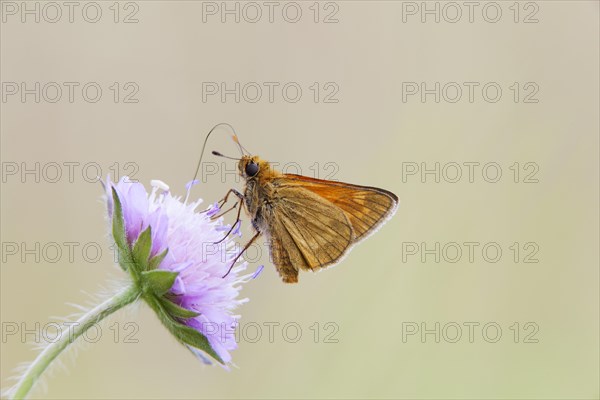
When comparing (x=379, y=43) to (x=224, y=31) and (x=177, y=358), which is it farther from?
(x=177, y=358)

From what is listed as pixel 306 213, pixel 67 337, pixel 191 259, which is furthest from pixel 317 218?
pixel 67 337

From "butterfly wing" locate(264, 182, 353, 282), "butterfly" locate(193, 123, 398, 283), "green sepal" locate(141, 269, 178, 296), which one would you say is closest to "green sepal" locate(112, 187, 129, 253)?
"green sepal" locate(141, 269, 178, 296)

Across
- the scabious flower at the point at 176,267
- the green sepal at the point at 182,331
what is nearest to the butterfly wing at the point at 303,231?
the scabious flower at the point at 176,267

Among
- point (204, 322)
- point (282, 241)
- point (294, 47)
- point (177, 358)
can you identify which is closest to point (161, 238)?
point (204, 322)

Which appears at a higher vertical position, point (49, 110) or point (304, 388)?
point (49, 110)

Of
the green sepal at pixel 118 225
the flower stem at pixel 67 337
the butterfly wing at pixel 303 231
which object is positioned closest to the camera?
the flower stem at pixel 67 337

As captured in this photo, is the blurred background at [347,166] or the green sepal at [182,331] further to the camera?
the blurred background at [347,166]

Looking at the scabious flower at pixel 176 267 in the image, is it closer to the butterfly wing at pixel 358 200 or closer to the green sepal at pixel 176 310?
the green sepal at pixel 176 310
